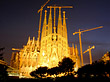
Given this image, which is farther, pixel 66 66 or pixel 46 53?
pixel 46 53

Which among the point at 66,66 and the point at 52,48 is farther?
the point at 52,48

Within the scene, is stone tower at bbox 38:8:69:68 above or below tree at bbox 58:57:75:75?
above

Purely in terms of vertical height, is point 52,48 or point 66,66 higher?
point 52,48

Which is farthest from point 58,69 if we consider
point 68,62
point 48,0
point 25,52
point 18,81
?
point 48,0

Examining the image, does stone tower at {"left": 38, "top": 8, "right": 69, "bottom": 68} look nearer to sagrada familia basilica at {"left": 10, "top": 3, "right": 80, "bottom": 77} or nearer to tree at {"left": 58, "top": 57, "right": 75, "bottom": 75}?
sagrada familia basilica at {"left": 10, "top": 3, "right": 80, "bottom": 77}

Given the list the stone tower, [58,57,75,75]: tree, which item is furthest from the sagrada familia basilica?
[58,57,75,75]: tree

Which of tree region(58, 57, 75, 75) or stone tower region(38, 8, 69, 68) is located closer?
tree region(58, 57, 75, 75)

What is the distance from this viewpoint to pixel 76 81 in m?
13.2

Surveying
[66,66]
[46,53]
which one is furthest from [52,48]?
[66,66]

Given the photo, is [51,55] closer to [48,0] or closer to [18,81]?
[18,81]

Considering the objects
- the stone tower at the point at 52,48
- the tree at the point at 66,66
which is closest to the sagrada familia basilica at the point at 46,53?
the stone tower at the point at 52,48

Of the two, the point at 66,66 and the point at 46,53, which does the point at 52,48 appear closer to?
Answer: the point at 46,53

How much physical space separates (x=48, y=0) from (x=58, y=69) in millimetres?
57788

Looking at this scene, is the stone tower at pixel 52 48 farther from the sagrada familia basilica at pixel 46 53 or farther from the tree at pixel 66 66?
the tree at pixel 66 66
